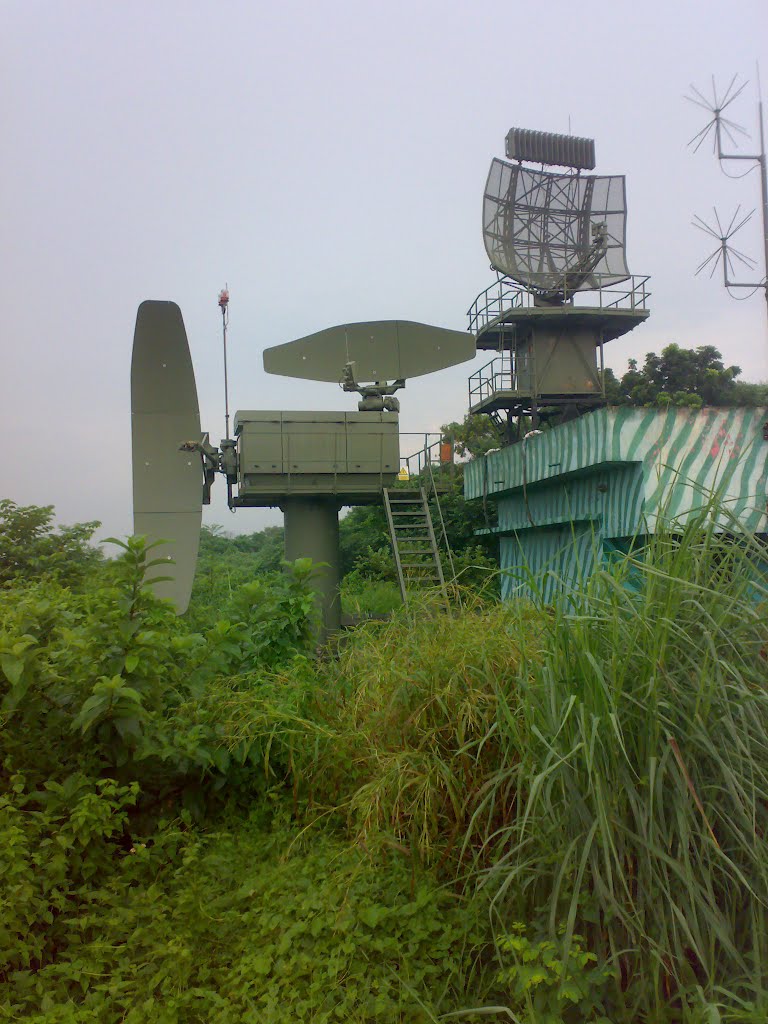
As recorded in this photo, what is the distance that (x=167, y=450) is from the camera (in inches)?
403

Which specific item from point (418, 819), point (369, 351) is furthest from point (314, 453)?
point (418, 819)

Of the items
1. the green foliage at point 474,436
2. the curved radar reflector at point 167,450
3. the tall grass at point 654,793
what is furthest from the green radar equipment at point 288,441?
the green foliage at point 474,436

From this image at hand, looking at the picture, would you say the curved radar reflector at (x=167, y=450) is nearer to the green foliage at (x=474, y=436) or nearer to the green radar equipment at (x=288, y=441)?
the green radar equipment at (x=288, y=441)

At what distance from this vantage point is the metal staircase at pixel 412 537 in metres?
10.7

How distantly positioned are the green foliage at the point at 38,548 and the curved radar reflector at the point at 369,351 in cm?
390

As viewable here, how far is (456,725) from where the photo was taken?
404 centimetres

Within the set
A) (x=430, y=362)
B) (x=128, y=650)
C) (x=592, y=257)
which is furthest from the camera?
(x=592, y=257)

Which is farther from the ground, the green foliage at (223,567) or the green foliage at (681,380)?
the green foliage at (681,380)

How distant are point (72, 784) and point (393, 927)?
174cm

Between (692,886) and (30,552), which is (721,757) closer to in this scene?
(692,886)

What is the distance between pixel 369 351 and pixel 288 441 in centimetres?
210

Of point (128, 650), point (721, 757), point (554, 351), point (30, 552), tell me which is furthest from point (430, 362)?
point (721, 757)

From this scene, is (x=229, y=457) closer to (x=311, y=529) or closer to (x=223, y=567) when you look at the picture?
(x=311, y=529)

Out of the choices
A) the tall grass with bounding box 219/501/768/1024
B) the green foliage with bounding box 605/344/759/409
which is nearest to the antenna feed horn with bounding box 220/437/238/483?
the tall grass with bounding box 219/501/768/1024
